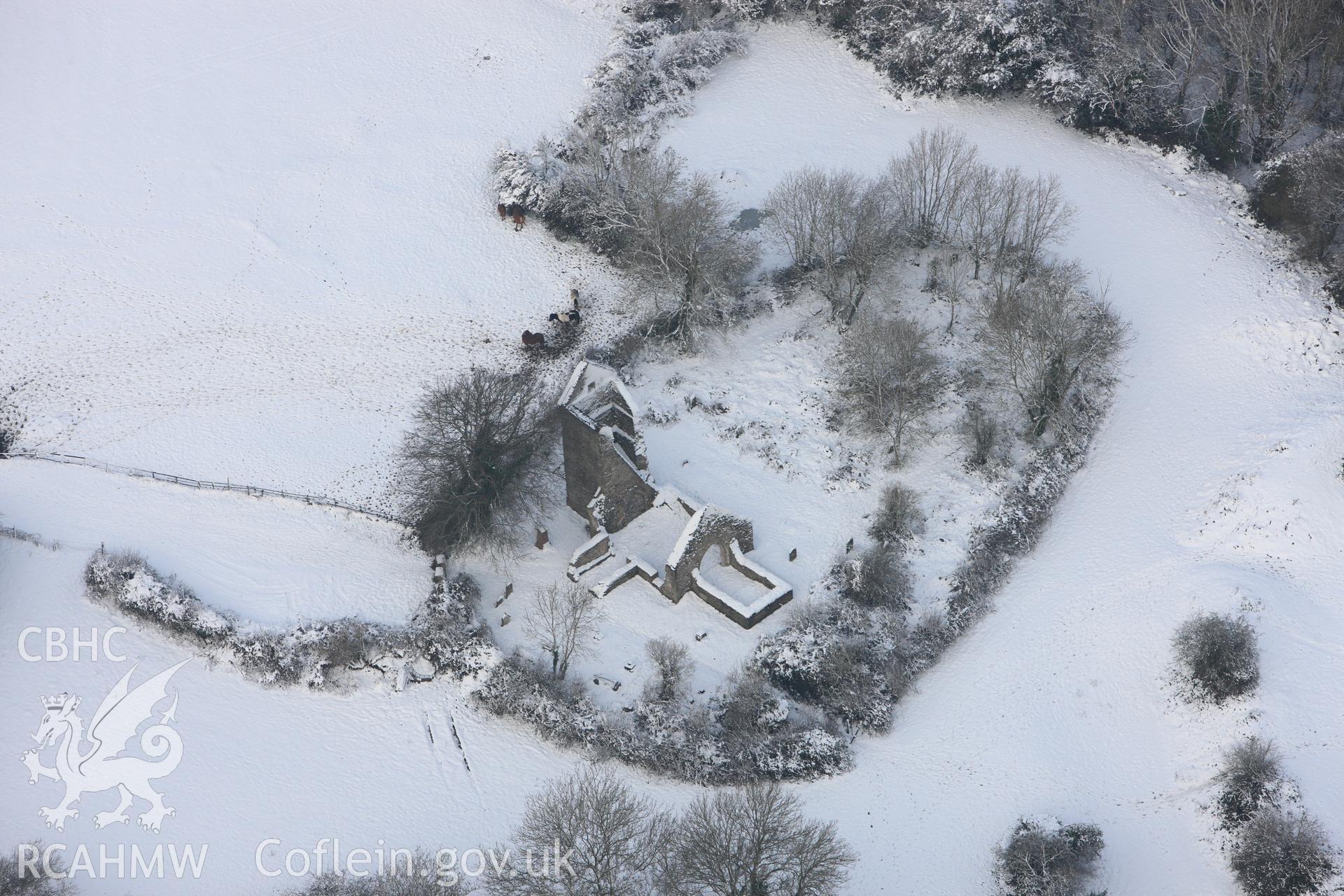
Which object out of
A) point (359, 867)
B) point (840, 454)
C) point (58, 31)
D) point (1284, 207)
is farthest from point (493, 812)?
point (58, 31)

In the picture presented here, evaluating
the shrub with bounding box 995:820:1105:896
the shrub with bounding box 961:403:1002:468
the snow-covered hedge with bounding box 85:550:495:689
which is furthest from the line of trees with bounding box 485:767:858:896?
the shrub with bounding box 961:403:1002:468

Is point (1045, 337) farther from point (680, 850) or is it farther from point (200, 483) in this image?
point (200, 483)

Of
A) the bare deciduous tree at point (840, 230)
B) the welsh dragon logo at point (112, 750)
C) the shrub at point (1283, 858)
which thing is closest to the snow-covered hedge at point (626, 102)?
the bare deciduous tree at point (840, 230)

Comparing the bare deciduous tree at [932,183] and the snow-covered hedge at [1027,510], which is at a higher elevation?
the bare deciduous tree at [932,183]

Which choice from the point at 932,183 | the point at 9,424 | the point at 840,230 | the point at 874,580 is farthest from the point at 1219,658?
the point at 9,424

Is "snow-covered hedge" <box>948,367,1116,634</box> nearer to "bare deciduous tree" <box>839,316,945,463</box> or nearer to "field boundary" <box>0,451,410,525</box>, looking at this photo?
"bare deciduous tree" <box>839,316,945,463</box>

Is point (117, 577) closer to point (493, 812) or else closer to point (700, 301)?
point (493, 812)

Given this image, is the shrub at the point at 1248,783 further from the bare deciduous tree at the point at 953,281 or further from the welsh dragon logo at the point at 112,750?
the welsh dragon logo at the point at 112,750
